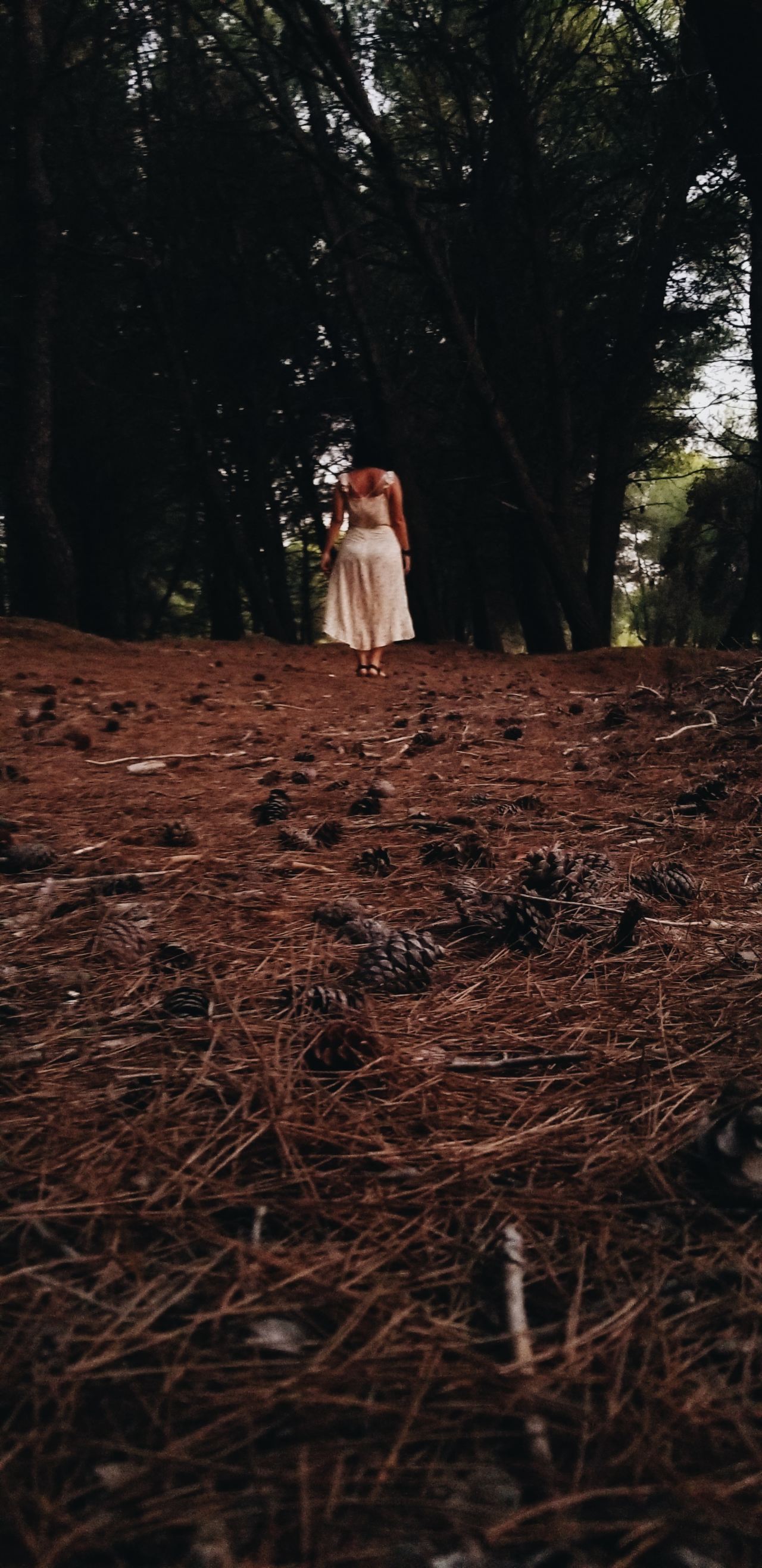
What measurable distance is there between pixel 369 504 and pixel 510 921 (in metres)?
8.07

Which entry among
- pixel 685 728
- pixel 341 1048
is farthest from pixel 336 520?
pixel 341 1048

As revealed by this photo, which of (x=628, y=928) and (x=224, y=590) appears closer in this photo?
(x=628, y=928)

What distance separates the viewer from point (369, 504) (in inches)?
376

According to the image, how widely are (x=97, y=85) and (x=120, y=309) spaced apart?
358 centimetres

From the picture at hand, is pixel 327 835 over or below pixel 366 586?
below

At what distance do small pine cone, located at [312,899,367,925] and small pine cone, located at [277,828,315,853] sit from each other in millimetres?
630

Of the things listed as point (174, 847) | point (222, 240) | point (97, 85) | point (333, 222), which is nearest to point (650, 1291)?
point (174, 847)

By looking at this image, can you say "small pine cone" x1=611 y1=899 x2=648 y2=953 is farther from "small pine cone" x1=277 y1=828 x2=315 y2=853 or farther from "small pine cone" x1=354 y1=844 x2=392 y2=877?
"small pine cone" x1=277 y1=828 x2=315 y2=853

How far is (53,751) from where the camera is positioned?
15.3 ft

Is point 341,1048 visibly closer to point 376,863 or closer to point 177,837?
point 376,863

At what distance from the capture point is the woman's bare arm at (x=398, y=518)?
375 inches

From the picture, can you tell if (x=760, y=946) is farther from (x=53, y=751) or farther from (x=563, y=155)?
(x=563, y=155)

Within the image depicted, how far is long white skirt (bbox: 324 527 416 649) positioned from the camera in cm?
972

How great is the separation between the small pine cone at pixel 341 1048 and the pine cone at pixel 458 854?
119cm
